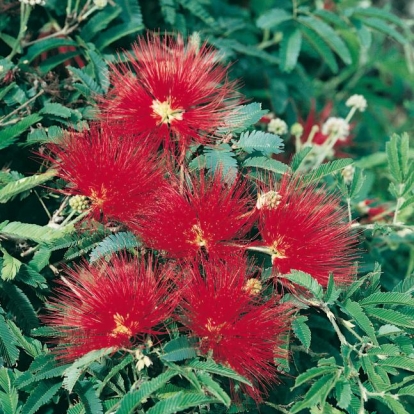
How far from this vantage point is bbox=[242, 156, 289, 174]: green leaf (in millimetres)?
2236

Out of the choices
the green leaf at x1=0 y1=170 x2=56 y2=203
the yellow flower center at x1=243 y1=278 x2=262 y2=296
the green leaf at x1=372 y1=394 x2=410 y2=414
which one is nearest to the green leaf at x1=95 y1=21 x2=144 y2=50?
the green leaf at x1=0 y1=170 x2=56 y2=203

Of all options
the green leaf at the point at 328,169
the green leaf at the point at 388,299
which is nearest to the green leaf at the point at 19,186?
the green leaf at the point at 328,169

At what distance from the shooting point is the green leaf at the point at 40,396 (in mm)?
1956

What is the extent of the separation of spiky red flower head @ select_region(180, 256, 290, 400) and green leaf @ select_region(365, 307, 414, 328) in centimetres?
37

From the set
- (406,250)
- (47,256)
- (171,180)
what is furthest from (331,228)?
(406,250)

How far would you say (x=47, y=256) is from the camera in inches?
84.3

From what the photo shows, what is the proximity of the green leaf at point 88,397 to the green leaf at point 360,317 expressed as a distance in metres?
0.91

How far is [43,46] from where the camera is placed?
8.57ft

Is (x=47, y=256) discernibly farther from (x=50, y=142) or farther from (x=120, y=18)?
(x=120, y=18)

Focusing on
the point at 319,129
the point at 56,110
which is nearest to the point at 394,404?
the point at 56,110

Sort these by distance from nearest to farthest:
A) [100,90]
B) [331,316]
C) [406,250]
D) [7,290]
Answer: [331,316]
[7,290]
[100,90]
[406,250]

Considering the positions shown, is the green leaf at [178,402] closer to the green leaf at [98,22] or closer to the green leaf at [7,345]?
the green leaf at [7,345]

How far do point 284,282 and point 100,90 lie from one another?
112 cm

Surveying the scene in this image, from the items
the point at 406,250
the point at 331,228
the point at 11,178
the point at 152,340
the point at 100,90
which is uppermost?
the point at 100,90
